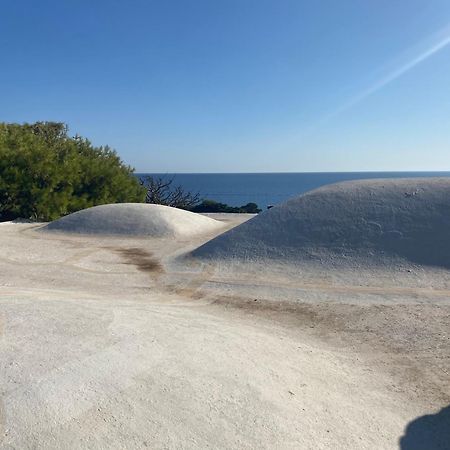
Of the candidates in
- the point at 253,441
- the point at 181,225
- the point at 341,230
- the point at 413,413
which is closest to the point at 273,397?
the point at 253,441

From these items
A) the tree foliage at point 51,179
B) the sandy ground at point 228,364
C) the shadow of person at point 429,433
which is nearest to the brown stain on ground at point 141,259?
the sandy ground at point 228,364

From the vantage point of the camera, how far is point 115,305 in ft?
25.7

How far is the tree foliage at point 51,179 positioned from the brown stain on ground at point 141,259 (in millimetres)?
9078

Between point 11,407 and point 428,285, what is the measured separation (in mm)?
8614

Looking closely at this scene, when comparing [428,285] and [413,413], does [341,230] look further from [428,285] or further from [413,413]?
[413,413]

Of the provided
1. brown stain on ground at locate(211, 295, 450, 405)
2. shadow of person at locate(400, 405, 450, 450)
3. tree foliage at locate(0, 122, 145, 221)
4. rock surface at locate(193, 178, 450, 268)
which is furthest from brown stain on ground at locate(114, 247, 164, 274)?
tree foliage at locate(0, 122, 145, 221)

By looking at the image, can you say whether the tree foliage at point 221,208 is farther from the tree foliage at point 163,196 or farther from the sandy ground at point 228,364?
the sandy ground at point 228,364

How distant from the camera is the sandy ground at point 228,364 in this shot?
13.8 feet

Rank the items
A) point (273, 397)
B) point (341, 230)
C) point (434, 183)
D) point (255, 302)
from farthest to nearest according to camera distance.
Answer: point (434, 183), point (341, 230), point (255, 302), point (273, 397)

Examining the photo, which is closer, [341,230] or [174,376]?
[174,376]

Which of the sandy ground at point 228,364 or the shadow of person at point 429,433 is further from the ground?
the sandy ground at point 228,364

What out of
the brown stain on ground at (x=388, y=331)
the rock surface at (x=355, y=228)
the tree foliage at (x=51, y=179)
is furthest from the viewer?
the tree foliage at (x=51, y=179)

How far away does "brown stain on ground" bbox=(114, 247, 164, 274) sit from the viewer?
1191 centimetres

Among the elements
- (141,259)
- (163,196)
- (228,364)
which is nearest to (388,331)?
(228,364)
